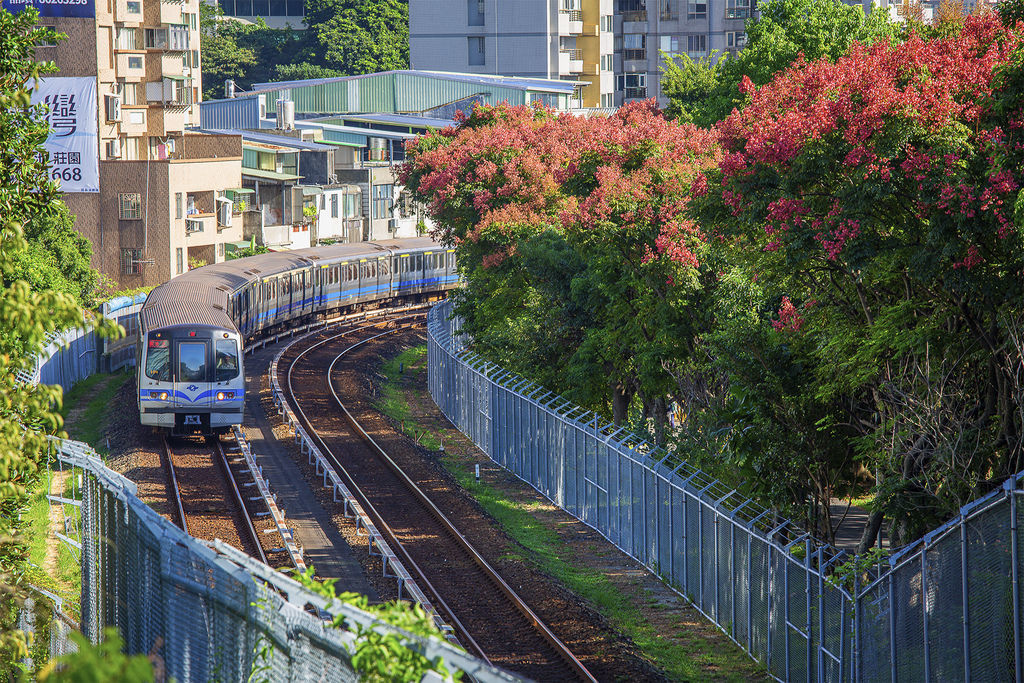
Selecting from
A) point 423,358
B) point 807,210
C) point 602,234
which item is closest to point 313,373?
point 423,358

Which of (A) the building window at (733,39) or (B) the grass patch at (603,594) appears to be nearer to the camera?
(B) the grass patch at (603,594)

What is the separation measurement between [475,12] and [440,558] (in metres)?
67.2

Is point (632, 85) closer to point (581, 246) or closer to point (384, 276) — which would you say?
point (384, 276)

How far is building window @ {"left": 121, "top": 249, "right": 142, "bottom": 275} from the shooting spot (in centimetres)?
5272

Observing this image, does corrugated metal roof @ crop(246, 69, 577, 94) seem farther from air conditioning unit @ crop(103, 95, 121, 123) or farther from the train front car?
the train front car

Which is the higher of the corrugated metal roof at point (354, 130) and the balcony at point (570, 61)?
the balcony at point (570, 61)

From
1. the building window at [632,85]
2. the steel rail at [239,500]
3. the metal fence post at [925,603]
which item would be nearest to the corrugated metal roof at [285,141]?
the building window at [632,85]

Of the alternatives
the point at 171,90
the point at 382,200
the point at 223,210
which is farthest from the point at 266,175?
the point at 382,200

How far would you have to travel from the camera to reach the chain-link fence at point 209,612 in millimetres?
6332

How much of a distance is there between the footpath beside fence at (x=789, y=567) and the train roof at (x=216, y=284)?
803cm

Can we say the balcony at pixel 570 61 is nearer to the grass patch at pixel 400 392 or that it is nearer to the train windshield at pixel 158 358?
the grass patch at pixel 400 392

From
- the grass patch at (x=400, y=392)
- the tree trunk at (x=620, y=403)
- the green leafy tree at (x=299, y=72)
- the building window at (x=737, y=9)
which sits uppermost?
the building window at (x=737, y=9)

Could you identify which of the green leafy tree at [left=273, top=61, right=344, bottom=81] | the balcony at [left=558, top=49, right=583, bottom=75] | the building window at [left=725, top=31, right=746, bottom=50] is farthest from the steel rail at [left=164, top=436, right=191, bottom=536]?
the green leafy tree at [left=273, top=61, right=344, bottom=81]

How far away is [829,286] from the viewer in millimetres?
14711
